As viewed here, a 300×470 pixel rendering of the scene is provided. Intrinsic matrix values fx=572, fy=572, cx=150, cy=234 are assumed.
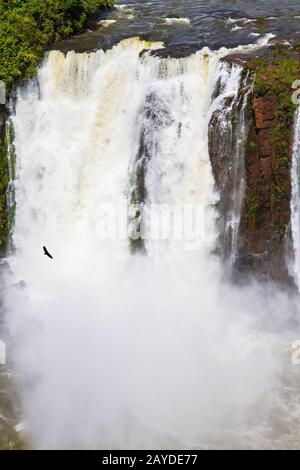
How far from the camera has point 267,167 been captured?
48.1 ft

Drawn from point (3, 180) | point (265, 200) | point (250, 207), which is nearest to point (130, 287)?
point (250, 207)

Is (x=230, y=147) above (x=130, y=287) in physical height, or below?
above

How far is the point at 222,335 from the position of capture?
597 inches

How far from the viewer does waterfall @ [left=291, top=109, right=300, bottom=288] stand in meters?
14.3

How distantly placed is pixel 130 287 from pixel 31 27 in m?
8.84

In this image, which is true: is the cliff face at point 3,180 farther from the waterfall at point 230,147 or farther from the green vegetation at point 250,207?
the green vegetation at point 250,207

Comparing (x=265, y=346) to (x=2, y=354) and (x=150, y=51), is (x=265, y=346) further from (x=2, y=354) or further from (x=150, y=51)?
(x=150, y=51)

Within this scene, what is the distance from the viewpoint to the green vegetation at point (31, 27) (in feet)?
55.1

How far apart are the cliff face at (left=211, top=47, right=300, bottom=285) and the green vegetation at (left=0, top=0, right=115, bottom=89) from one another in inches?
241

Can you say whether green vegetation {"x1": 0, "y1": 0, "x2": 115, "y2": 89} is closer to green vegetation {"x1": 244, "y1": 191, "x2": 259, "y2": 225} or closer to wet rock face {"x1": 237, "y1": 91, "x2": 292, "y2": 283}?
wet rock face {"x1": 237, "y1": 91, "x2": 292, "y2": 283}

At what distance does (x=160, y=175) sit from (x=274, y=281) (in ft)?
14.0

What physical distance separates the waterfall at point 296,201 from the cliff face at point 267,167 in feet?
0.41

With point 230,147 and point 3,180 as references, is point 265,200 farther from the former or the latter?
point 3,180

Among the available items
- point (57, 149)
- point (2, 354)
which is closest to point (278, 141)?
point (57, 149)
